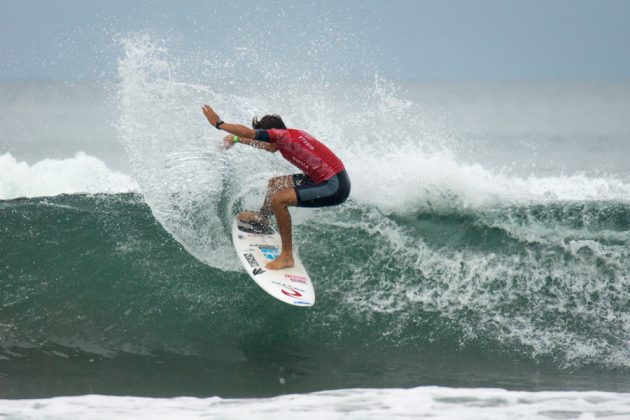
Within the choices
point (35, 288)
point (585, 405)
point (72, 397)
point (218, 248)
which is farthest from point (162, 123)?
point (585, 405)

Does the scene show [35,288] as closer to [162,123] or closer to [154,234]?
[154,234]

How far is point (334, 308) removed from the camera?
7.37 m

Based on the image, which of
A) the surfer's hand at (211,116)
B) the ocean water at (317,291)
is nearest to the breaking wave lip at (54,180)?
the ocean water at (317,291)

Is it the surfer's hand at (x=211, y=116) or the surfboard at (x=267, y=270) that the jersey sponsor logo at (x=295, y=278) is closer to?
the surfboard at (x=267, y=270)

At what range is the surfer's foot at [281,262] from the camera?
7109mm

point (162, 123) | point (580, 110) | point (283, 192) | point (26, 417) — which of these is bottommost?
point (26, 417)

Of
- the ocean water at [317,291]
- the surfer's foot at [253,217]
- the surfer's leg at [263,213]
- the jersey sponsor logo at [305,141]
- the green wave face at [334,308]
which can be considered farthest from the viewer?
the surfer's foot at [253,217]

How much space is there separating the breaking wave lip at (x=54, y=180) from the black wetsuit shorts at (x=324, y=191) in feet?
26.8

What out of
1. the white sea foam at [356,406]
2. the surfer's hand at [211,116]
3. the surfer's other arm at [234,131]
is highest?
the surfer's hand at [211,116]

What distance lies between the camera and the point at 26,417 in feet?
17.4

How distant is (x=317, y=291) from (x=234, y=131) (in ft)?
6.58

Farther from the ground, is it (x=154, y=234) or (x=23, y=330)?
(x=154, y=234)

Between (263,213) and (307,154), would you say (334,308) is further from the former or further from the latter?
(307,154)

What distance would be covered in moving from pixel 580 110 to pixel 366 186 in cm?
4818
